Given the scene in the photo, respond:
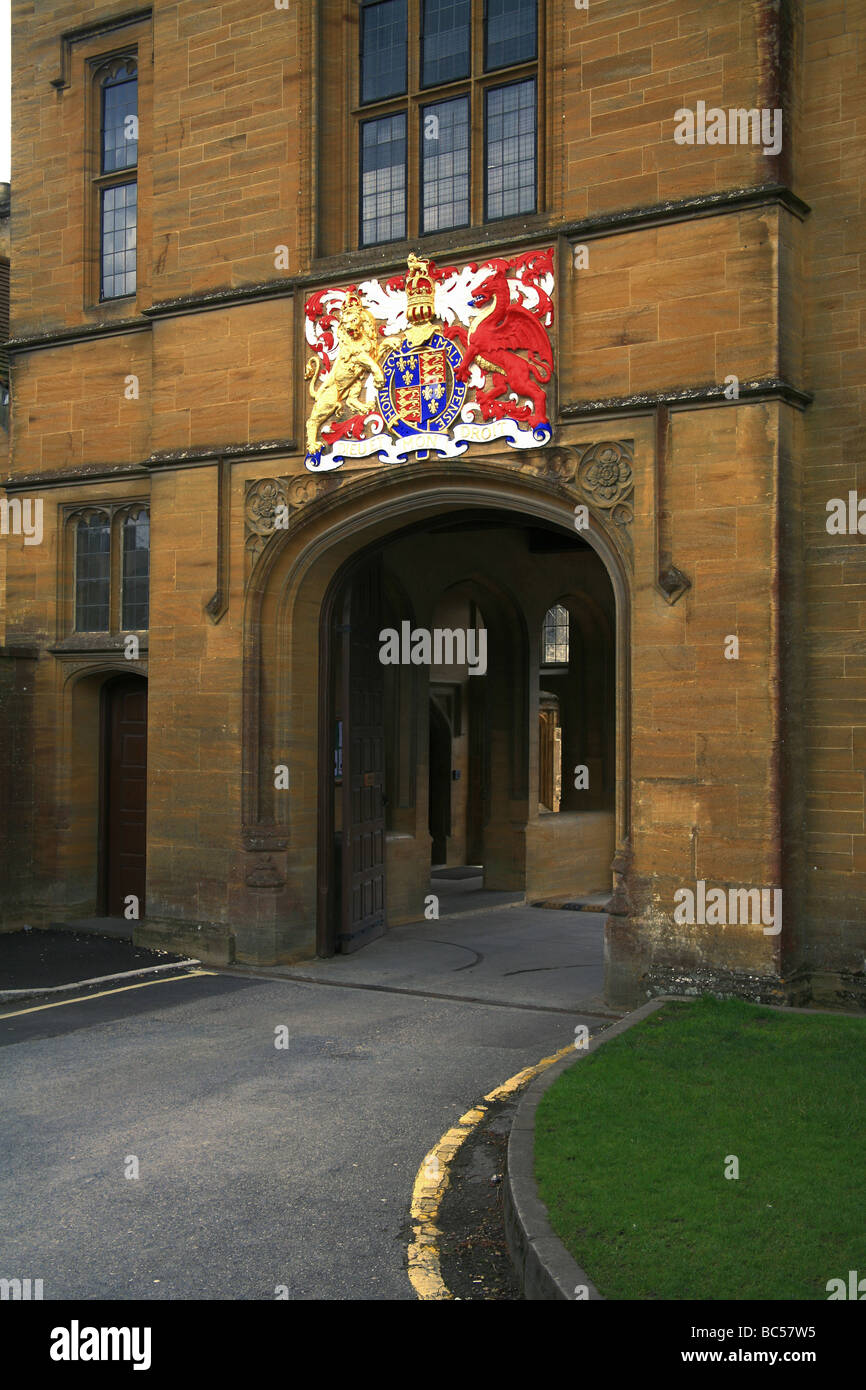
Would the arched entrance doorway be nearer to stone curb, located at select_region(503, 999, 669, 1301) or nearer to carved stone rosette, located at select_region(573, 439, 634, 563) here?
carved stone rosette, located at select_region(573, 439, 634, 563)

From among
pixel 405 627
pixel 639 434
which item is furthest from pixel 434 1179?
pixel 405 627

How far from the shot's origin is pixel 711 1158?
6191mm

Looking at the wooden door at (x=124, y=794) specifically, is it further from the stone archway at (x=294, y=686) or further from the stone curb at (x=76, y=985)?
the stone archway at (x=294, y=686)

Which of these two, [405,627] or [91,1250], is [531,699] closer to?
[405,627]

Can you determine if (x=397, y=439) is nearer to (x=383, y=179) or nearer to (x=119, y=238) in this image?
(x=383, y=179)

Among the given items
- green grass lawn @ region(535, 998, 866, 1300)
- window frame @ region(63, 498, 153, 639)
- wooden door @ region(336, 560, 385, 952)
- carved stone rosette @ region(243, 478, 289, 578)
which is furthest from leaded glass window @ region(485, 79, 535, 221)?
green grass lawn @ region(535, 998, 866, 1300)

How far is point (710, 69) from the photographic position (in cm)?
1023

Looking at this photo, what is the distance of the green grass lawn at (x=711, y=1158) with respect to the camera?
4996 millimetres

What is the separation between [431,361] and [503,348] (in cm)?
77

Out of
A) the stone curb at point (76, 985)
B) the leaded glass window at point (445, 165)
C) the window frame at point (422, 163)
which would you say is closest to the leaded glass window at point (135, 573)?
the stone curb at point (76, 985)

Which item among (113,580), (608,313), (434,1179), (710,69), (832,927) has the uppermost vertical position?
(710,69)

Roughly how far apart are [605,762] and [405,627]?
18.0 ft

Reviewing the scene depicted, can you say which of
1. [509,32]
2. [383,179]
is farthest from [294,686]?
[509,32]

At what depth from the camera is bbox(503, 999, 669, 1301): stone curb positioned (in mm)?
4969
